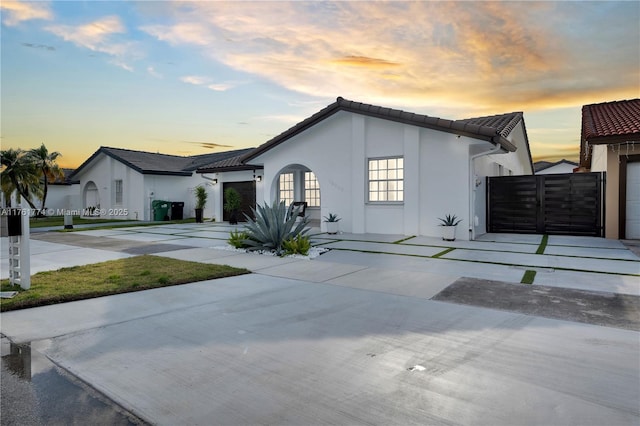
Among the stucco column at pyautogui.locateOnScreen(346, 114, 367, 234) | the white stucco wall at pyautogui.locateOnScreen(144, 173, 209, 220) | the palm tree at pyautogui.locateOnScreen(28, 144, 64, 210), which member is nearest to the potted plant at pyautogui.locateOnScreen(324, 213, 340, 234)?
the stucco column at pyautogui.locateOnScreen(346, 114, 367, 234)

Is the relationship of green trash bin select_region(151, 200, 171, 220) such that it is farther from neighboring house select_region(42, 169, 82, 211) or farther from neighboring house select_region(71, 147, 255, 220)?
neighboring house select_region(42, 169, 82, 211)

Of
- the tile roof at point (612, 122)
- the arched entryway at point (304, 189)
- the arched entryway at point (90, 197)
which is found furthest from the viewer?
the arched entryway at point (90, 197)

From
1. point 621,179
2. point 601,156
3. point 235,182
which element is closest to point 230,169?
point 235,182

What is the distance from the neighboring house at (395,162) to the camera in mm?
11383

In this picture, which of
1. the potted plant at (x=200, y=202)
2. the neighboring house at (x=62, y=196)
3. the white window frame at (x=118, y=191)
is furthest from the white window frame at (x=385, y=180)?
the neighboring house at (x=62, y=196)

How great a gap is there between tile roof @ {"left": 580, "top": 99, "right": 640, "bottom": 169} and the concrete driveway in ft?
21.7

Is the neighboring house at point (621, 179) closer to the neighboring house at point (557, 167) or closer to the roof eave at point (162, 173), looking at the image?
the roof eave at point (162, 173)

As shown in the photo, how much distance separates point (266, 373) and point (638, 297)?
4.95 meters

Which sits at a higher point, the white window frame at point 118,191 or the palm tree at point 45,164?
the palm tree at point 45,164

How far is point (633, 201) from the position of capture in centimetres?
1106

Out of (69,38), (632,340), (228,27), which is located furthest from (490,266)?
(69,38)

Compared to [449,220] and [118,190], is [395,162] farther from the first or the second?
[118,190]

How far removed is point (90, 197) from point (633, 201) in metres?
30.7

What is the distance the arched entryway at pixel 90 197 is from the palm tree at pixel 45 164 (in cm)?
482
